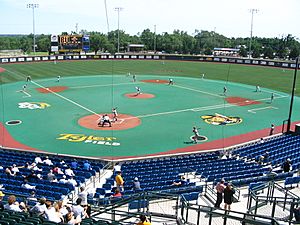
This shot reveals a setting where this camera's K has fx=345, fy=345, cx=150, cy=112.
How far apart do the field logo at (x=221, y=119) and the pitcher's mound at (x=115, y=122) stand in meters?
7.00

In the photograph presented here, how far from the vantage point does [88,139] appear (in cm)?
2766

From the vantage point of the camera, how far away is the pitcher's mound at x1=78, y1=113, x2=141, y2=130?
31.0 metres

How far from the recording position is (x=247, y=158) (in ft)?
73.7

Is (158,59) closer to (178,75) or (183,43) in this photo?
(178,75)

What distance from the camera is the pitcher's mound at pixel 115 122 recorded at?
102 feet

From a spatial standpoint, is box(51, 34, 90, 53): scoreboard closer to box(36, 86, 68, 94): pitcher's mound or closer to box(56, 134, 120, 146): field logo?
box(36, 86, 68, 94): pitcher's mound

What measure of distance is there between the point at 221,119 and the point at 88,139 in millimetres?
14160

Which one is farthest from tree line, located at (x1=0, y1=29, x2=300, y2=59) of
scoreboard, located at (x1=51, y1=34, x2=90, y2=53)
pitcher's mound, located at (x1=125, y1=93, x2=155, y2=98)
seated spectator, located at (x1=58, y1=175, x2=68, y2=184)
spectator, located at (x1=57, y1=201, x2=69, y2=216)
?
spectator, located at (x1=57, y1=201, x2=69, y2=216)

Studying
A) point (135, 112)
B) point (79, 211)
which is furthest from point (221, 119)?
point (79, 211)

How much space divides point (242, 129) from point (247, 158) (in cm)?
940

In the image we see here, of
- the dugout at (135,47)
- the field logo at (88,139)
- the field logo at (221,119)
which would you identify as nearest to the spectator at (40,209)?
the field logo at (88,139)

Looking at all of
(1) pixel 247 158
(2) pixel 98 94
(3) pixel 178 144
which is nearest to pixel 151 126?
(3) pixel 178 144

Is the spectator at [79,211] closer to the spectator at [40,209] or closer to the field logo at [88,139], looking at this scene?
the spectator at [40,209]

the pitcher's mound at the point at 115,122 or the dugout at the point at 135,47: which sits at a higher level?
the dugout at the point at 135,47
